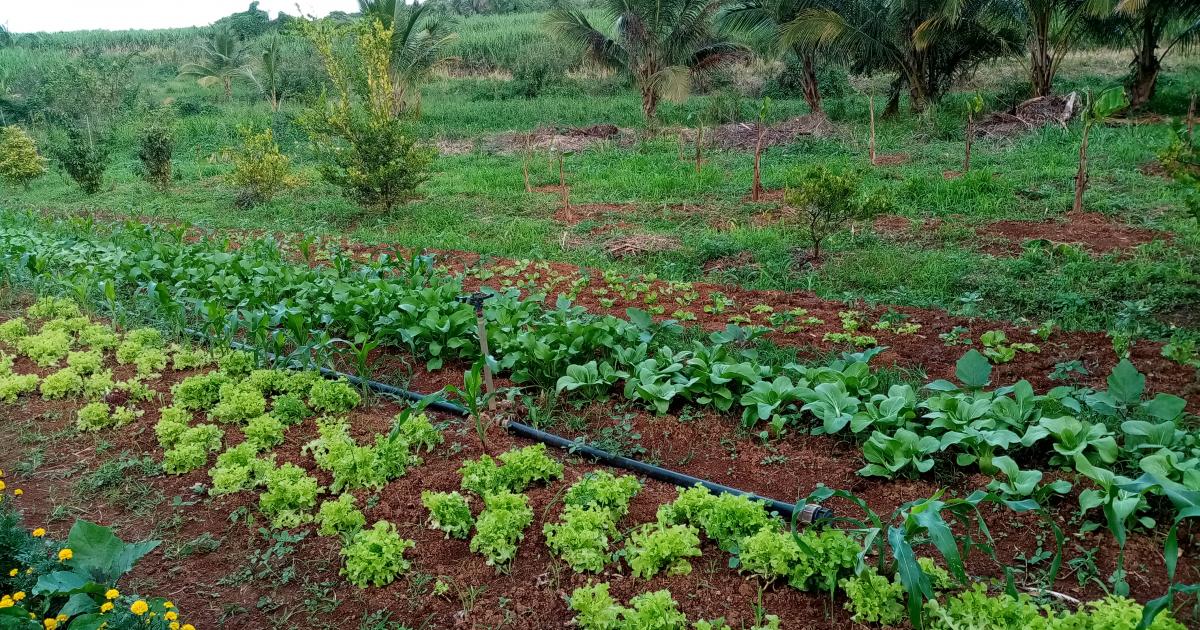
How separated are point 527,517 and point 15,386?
4.10 metres

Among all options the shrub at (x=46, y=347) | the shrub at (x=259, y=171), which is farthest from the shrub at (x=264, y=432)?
the shrub at (x=259, y=171)

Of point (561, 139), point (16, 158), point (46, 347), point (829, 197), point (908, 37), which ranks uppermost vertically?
point (908, 37)

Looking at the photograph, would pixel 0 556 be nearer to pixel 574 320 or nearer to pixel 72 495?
pixel 72 495

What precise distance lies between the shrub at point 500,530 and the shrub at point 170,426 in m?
2.10

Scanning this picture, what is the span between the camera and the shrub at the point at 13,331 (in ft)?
20.9

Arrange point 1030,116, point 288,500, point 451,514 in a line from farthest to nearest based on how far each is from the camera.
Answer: point 1030,116 < point 288,500 < point 451,514

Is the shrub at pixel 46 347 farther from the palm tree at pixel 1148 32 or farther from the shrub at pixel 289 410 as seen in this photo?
the palm tree at pixel 1148 32

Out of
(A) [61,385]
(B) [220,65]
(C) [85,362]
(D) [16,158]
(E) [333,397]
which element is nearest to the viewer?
(E) [333,397]

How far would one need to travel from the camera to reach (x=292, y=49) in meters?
33.3

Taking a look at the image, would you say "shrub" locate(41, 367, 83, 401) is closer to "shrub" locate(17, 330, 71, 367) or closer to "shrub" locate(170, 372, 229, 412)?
"shrub" locate(17, 330, 71, 367)

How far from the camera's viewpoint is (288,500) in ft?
12.3

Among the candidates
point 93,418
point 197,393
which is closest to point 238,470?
point 197,393

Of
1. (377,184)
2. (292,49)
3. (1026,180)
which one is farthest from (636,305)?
(292,49)

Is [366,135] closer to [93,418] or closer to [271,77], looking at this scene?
[93,418]
